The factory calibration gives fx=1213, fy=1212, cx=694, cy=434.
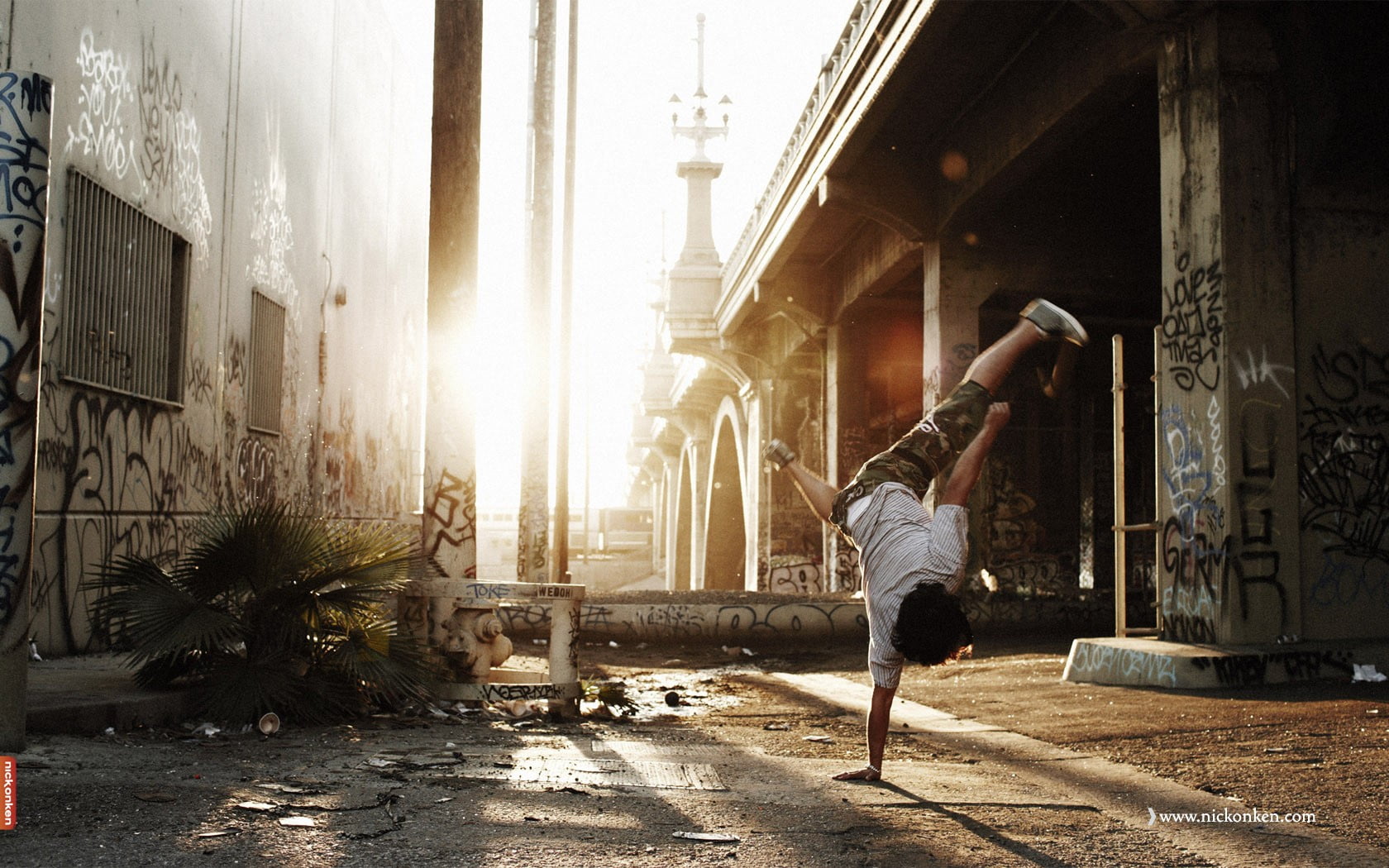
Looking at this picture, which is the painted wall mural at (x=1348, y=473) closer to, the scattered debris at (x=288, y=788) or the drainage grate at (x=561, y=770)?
the drainage grate at (x=561, y=770)

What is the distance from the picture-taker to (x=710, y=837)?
3924 mm

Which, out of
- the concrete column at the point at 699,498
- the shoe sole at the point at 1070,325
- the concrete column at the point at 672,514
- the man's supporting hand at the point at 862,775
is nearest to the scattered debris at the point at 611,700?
the man's supporting hand at the point at 862,775

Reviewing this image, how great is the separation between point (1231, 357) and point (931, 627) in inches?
205

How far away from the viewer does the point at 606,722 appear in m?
7.56

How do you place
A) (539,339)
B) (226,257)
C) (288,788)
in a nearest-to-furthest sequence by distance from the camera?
1. (288,788)
2. (226,257)
3. (539,339)

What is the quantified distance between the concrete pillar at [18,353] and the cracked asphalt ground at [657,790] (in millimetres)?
431

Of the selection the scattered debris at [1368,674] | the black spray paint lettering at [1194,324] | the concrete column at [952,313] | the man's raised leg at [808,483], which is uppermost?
→ the concrete column at [952,313]

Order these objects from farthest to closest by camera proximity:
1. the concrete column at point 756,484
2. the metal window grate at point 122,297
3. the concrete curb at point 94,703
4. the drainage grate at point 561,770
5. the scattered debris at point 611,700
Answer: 1. the concrete column at point 756,484
2. the metal window grate at point 122,297
3. the scattered debris at point 611,700
4. the concrete curb at point 94,703
5. the drainage grate at point 561,770

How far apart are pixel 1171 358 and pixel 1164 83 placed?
7.29ft

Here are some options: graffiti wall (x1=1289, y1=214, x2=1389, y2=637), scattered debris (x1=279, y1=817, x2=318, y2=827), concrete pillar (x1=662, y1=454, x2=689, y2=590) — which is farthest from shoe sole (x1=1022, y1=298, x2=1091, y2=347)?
concrete pillar (x1=662, y1=454, x2=689, y2=590)

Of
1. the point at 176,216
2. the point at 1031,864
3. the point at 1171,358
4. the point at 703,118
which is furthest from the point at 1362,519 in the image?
the point at 703,118

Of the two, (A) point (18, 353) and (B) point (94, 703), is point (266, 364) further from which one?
(A) point (18, 353)

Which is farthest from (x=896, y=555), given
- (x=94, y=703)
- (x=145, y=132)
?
(x=145, y=132)

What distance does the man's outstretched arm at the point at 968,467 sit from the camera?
199 inches
